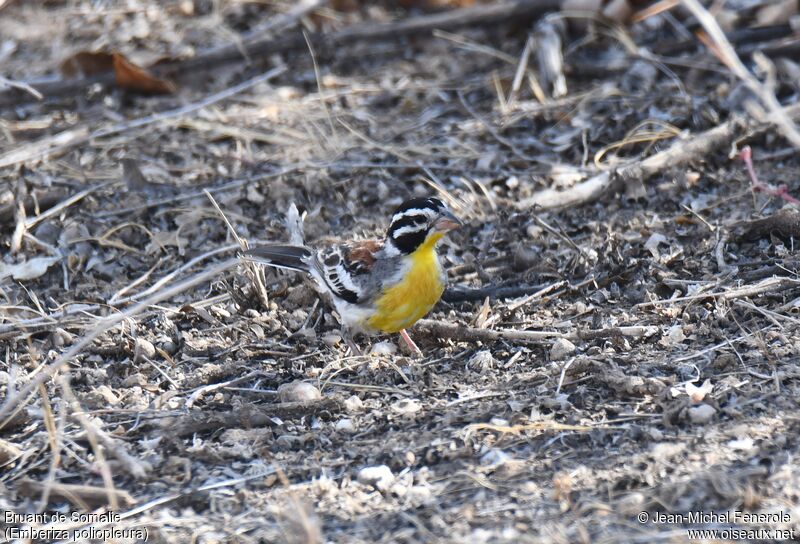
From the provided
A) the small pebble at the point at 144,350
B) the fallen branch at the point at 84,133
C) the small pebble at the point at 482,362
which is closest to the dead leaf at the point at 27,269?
the fallen branch at the point at 84,133

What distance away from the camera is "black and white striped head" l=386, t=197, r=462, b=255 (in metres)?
6.36

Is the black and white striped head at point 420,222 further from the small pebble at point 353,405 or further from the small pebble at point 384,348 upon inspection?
the small pebble at point 353,405

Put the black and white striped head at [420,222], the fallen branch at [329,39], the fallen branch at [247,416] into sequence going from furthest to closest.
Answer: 1. the fallen branch at [329,39]
2. the black and white striped head at [420,222]
3. the fallen branch at [247,416]

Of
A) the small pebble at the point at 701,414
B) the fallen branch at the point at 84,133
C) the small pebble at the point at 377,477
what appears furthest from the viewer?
the fallen branch at the point at 84,133

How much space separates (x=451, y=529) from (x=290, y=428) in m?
1.37

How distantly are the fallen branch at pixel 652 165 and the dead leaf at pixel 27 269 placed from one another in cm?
361

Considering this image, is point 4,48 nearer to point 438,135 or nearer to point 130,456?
point 438,135

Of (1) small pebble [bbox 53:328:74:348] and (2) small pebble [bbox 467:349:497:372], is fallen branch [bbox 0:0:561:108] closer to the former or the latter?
(1) small pebble [bbox 53:328:74:348]

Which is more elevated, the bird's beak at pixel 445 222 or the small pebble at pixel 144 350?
the bird's beak at pixel 445 222

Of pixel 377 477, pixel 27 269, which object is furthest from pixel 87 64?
pixel 377 477

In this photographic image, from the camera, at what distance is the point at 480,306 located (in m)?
6.70

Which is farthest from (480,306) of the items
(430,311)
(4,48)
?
(4,48)

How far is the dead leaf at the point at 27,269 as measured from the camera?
7336 mm

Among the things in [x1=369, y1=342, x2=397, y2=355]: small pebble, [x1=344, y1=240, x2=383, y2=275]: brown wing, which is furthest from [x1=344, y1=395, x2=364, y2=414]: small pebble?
[x1=344, y1=240, x2=383, y2=275]: brown wing
